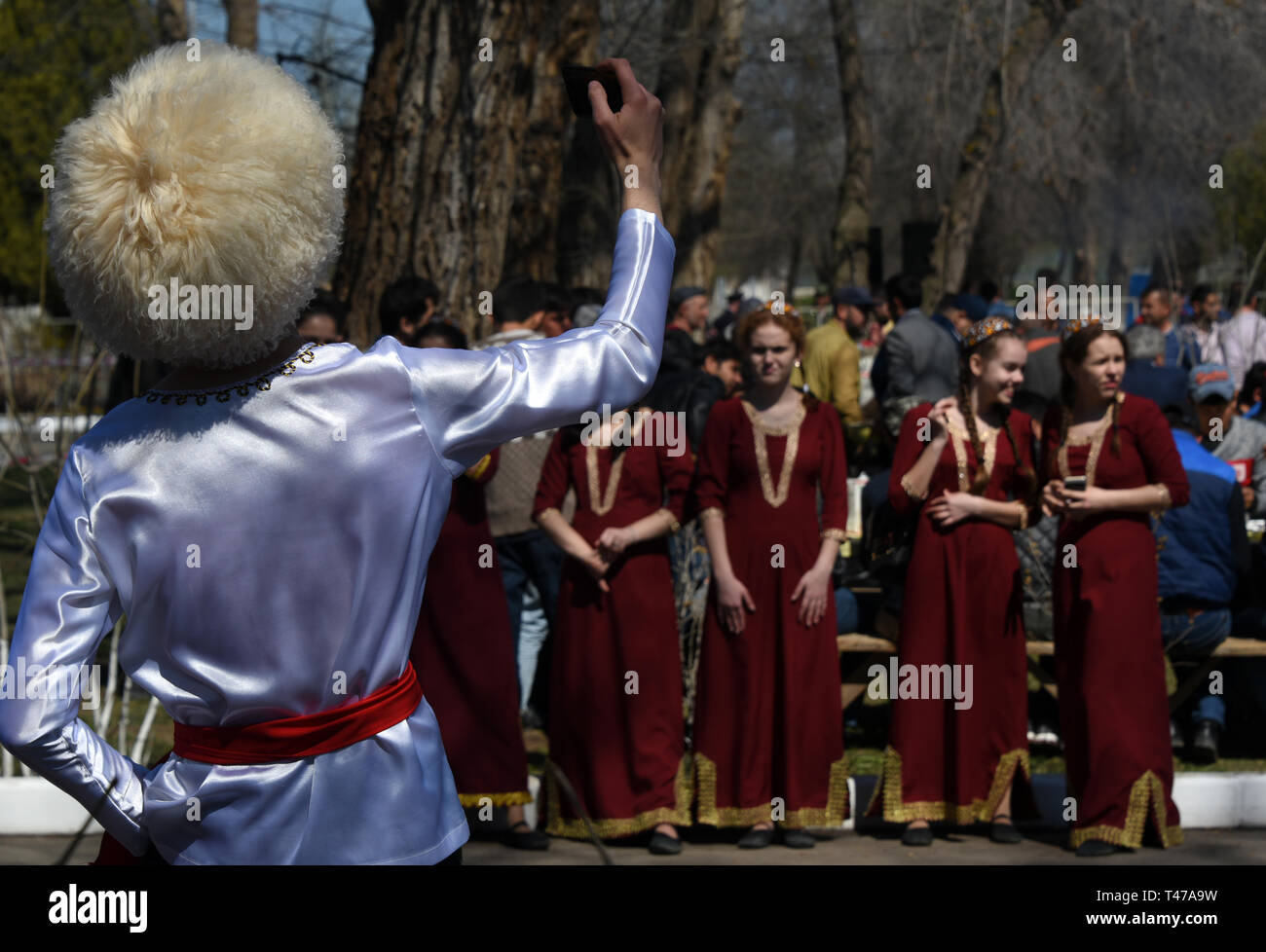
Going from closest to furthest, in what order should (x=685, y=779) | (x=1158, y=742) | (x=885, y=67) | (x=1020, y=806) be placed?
(x=1158, y=742), (x=1020, y=806), (x=685, y=779), (x=885, y=67)

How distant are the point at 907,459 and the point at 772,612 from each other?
78 cm

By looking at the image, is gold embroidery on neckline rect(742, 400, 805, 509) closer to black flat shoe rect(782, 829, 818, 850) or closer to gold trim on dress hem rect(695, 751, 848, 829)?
gold trim on dress hem rect(695, 751, 848, 829)

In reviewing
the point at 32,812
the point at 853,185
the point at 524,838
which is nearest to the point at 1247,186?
the point at 853,185

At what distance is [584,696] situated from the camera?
20.0 feet

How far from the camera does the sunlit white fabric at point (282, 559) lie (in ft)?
6.62

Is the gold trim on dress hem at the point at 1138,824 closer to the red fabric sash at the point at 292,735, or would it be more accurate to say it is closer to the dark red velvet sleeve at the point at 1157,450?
the dark red velvet sleeve at the point at 1157,450

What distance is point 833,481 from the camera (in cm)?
608

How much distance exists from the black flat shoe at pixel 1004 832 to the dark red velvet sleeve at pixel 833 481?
4.09 ft

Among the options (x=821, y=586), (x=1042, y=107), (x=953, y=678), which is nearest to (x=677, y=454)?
(x=821, y=586)

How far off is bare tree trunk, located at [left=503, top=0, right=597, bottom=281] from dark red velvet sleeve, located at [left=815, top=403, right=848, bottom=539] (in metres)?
4.81

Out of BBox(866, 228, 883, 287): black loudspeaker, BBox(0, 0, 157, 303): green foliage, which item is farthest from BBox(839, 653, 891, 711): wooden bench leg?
BBox(0, 0, 157, 303): green foliage

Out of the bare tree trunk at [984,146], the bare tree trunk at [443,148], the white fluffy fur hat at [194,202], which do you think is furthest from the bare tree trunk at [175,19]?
the white fluffy fur hat at [194,202]

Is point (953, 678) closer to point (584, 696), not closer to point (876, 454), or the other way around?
point (584, 696)

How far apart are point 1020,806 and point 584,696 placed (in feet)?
5.84
